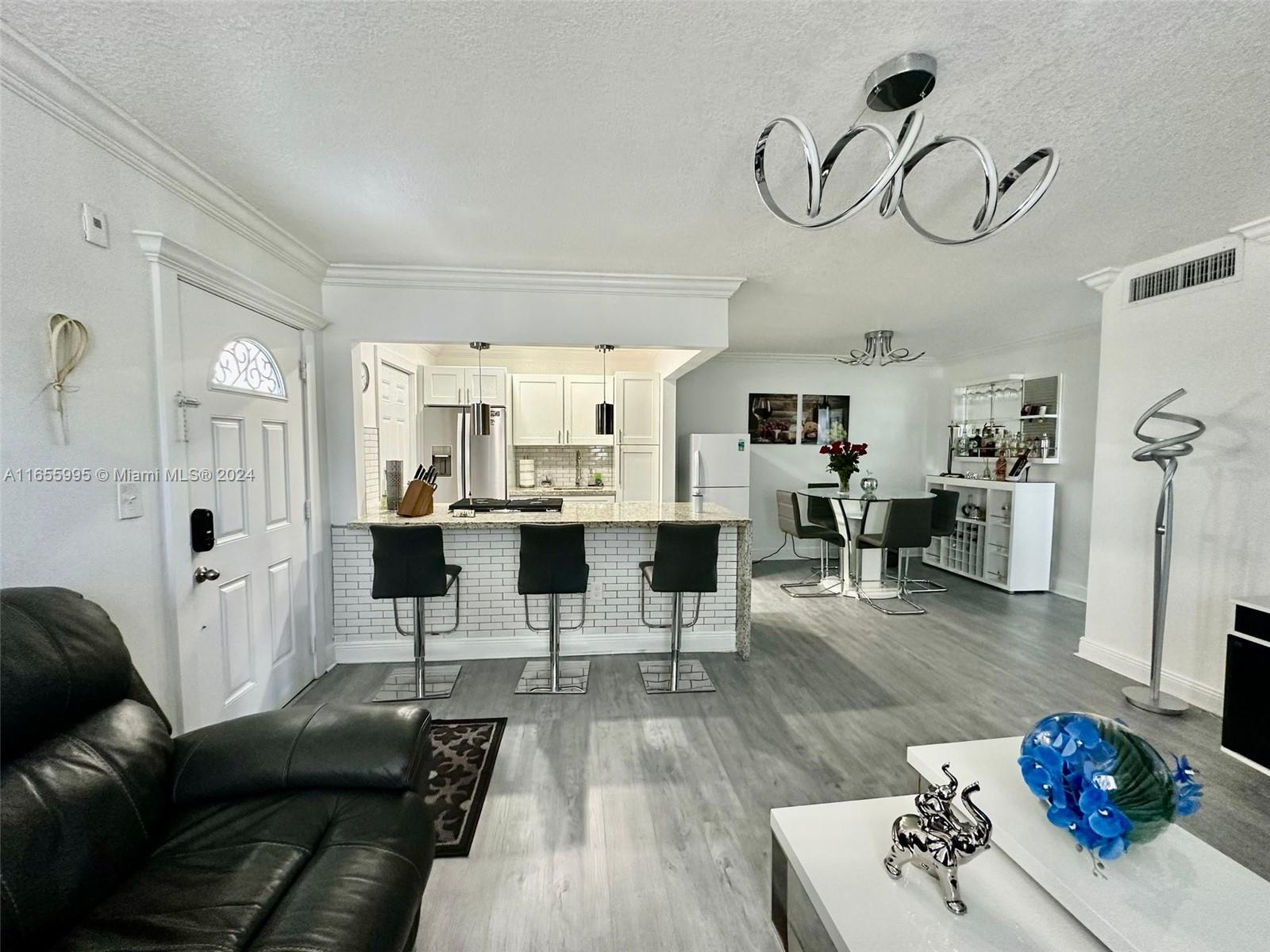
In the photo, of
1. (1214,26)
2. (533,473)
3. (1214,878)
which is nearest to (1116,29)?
(1214,26)

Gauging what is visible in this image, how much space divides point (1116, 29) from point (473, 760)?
3.33 m

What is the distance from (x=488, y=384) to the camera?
17.6ft

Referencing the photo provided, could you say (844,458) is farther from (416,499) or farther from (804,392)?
(416,499)

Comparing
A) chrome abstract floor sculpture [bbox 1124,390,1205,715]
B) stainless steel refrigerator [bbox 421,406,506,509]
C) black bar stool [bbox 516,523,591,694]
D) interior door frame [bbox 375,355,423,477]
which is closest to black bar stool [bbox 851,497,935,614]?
chrome abstract floor sculpture [bbox 1124,390,1205,715]

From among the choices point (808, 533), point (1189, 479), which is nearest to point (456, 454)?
point (808, 533)

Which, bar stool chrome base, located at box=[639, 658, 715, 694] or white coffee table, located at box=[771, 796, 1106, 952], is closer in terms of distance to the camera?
white coffee table, located at box=[771, 796, 1106, 952]

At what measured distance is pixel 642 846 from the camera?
187cm

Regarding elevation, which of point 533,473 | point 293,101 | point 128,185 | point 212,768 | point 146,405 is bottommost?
point 212,768

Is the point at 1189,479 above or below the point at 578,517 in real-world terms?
above

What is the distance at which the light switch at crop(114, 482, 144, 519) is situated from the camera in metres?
1.77

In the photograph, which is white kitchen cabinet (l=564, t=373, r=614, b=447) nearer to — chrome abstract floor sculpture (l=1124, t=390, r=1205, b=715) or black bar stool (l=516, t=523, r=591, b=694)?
black bar stool (l=516, t=523, r=591, b=694)

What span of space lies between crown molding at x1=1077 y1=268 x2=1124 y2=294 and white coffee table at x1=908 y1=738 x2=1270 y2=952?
331cm

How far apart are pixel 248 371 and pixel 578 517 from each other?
1939 mm

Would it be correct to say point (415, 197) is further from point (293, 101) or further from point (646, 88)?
point (646, 88)
